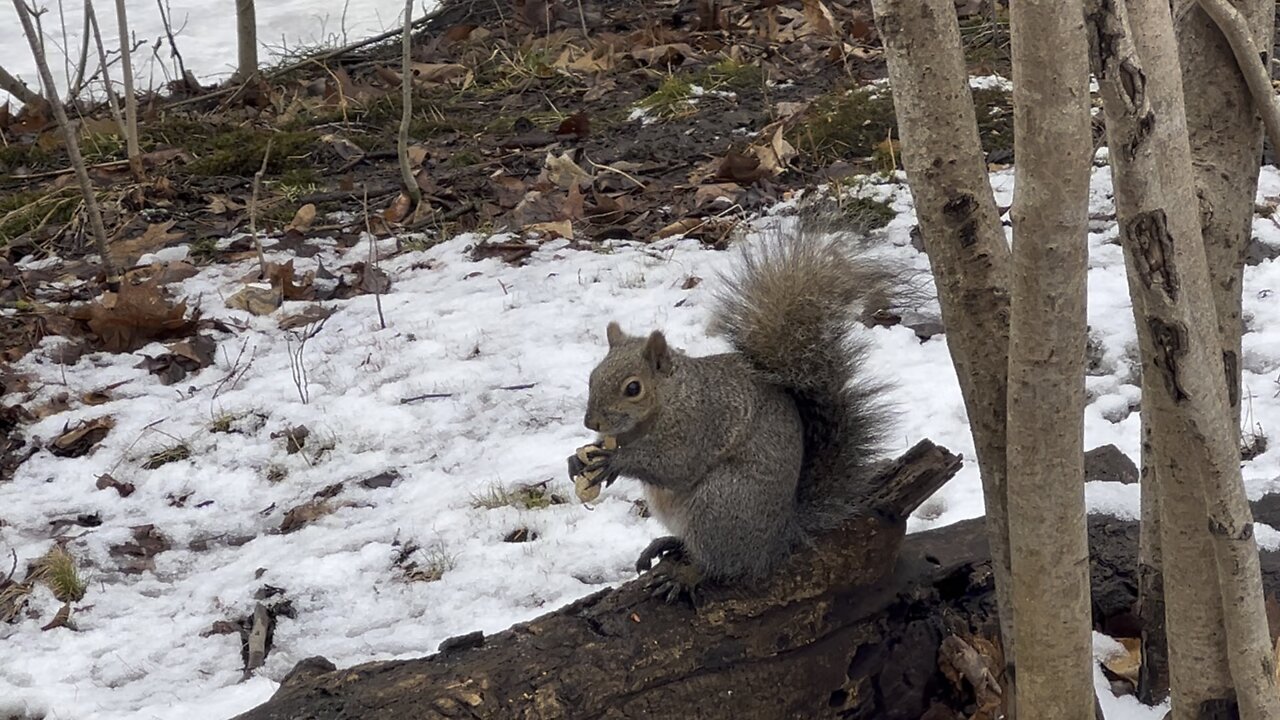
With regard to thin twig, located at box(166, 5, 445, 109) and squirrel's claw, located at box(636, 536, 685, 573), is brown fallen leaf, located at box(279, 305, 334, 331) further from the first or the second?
thin twig, located at box(166, 5, 445, 109)

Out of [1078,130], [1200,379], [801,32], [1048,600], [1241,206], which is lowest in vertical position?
[1048,600]

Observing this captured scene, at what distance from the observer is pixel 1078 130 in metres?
1.40

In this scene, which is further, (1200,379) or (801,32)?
(801,32)

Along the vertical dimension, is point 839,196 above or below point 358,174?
below

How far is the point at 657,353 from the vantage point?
2.29m

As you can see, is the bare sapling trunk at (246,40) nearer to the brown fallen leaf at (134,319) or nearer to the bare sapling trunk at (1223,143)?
the brown fallen leaf at (134,319)

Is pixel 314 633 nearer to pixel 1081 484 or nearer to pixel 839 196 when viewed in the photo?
pixel 1081 484

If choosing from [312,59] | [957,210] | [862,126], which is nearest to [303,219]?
[862,126]

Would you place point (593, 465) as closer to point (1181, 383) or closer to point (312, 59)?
Result: point (1181, 383)

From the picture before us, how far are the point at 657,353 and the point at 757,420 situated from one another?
23 cm

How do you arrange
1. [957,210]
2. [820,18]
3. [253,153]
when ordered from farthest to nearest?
[820,18], [253,153], [957,210]

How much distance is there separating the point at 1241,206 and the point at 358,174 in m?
4.07

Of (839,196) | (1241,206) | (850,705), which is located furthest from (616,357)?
(839,196)

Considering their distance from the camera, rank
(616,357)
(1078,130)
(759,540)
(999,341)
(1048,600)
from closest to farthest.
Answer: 1. (1078,130)
2. (1048,600)
3. (999,341)
4. (759,540)
5. (616,357)
